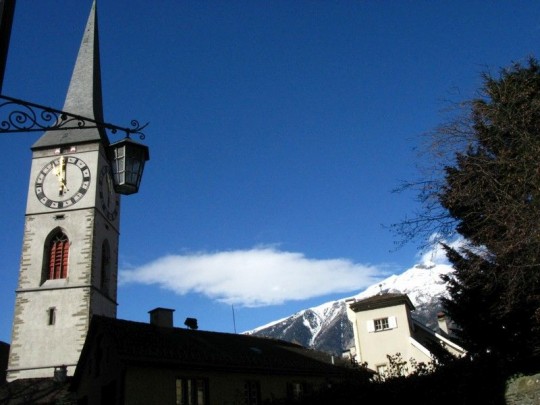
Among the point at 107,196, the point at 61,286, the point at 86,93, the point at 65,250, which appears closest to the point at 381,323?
the point at 61,286

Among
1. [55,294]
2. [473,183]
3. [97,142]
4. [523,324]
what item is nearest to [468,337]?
[523,324]

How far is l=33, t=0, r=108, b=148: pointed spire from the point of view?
46750mm

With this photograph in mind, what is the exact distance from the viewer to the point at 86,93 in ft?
165

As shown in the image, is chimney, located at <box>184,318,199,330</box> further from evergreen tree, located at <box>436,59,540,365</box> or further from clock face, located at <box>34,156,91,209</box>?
evergreen tree, located at <box>436,59,540,365</box>

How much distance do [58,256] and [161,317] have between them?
16.7 metres

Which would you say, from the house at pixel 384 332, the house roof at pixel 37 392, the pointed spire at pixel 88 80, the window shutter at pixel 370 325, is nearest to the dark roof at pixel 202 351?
the house roof at pixel 37 392

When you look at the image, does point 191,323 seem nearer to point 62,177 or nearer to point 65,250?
point 65,250

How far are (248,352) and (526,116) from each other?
1919 cm

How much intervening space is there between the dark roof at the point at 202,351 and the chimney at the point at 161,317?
18.9 inches

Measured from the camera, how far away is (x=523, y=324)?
62.4 feet

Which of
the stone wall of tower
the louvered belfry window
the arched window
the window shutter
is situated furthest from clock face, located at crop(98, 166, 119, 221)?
the window shutter

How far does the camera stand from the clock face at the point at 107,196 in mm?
45244

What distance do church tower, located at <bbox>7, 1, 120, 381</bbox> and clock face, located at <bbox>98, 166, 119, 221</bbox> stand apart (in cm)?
7

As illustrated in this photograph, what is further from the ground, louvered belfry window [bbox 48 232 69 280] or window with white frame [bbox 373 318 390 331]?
louvered belfry window [bbox 48 232 69 280]
